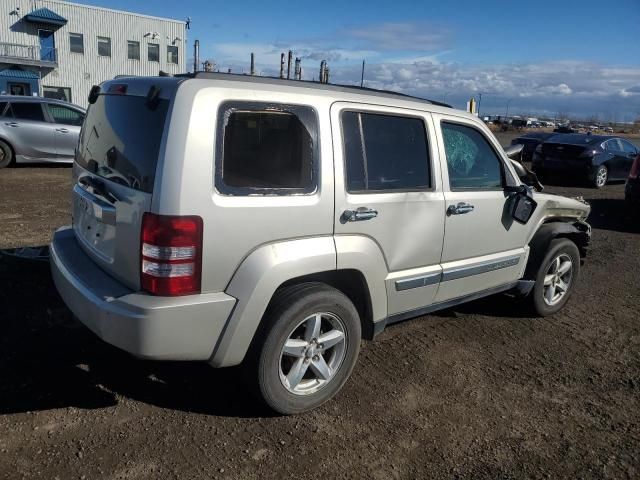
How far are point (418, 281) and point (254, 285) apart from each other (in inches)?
52.1

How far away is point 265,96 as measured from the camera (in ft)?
9.36

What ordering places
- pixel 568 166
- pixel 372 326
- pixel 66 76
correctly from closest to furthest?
pixel 372 326, pixel 568 166, pixel 66 76

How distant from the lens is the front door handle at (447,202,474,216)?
374 cm

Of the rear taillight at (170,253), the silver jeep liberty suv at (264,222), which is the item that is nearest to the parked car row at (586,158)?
the silver jeep liberty suv at (264,222)

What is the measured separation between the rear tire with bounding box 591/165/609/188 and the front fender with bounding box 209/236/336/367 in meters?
13.1

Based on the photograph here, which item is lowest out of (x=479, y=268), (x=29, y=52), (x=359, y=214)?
(x=479, y=268)

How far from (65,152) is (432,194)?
11220mm

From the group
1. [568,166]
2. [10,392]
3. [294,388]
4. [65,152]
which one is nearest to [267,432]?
[294,388]

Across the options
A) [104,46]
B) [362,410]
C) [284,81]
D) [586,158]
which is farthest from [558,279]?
[104,46]

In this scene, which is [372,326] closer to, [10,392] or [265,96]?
[265,96]

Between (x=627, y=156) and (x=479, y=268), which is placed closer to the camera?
(x=479, y=268)

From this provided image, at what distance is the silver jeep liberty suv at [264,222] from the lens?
2.63 metres

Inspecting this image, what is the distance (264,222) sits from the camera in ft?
9.15

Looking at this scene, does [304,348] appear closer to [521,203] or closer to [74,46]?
[521,203]
